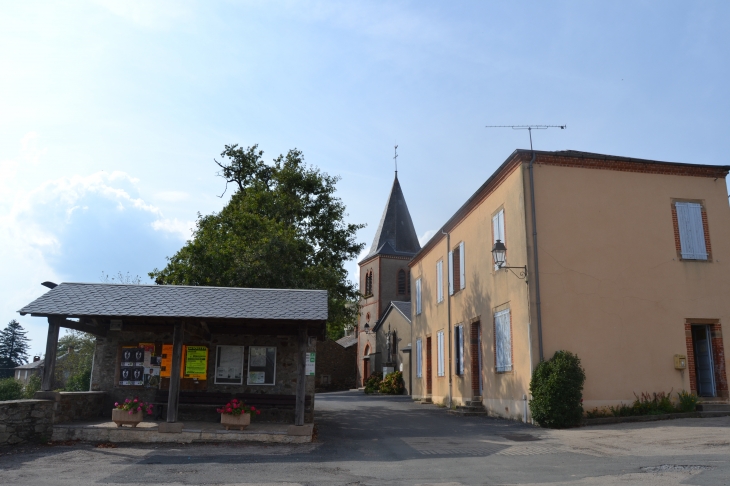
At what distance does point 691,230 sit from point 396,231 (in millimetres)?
31728

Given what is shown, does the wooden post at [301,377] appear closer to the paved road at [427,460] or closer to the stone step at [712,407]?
the paved road at [427,460]

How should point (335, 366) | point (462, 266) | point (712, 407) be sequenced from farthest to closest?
point (335, 366) → point (462, 266) → point (712, 407)

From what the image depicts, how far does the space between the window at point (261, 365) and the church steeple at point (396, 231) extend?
103 ft

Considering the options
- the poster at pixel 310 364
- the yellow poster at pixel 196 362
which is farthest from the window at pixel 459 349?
the yellow poster at pixel 196 362

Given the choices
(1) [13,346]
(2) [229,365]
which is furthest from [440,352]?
(1) [13,346]

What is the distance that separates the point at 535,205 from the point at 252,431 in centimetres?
840

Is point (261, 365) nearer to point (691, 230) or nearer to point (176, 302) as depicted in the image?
point (176, 302)

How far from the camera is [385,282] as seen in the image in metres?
44.1

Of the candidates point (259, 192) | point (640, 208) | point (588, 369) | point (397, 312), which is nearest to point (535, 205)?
point (640, 208)

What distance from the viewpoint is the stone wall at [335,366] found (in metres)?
43.5

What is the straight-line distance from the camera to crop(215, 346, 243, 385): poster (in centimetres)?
1312

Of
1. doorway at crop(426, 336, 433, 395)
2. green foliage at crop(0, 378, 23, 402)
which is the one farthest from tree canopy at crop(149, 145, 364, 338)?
green foliage at crop(0, 378, 23, 402)

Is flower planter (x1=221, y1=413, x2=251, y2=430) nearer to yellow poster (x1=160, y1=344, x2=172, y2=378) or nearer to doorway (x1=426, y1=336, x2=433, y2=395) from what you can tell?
yellow poster (x1=160, y1=344, x2=172, y2=378)

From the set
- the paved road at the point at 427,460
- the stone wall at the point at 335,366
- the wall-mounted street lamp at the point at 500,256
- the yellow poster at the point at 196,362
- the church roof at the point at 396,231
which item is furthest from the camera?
the church roof at the point at 396,231
